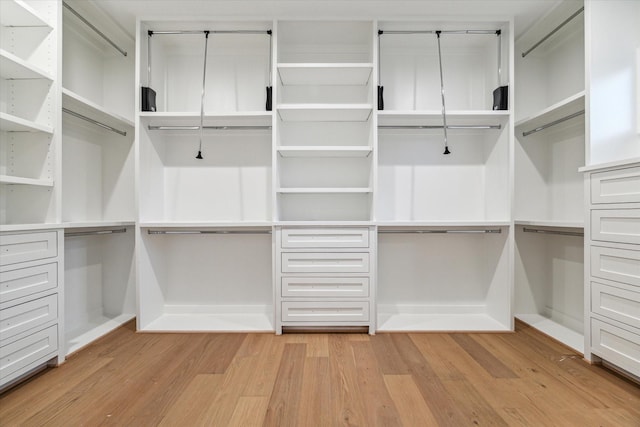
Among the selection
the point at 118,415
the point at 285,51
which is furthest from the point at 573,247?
the point at 118,415

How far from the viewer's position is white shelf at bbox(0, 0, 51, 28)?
61.6 inches

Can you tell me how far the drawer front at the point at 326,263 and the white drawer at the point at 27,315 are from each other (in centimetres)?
135

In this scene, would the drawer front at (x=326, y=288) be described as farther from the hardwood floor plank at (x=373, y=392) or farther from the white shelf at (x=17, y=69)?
the white shelf at (x=17, y=69)

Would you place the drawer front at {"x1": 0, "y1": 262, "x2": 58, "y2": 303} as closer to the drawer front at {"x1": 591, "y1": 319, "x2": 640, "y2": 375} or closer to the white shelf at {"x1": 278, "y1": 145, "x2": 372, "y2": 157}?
the white shelf at {"x1": 278, "y1": 145, "x2": 372, "y2": 157}

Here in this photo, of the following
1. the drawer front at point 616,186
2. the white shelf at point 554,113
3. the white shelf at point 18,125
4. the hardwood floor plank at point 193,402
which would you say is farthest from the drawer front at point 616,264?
the white shelf at point 18,125

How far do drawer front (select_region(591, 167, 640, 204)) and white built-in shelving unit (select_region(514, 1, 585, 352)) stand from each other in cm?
41

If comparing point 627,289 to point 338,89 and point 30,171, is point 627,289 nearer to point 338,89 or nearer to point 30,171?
point 338,89

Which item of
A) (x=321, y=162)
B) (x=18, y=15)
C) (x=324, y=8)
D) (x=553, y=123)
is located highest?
(x=324, y=8)

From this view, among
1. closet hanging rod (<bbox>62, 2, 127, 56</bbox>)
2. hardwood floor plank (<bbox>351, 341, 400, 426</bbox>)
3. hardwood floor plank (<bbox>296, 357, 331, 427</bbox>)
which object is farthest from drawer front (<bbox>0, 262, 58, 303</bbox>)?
hardwood floor plank (<bbox>351, 341, 400, 426</bbox>)

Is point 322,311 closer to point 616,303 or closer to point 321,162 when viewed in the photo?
point 321,162

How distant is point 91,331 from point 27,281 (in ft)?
2.85

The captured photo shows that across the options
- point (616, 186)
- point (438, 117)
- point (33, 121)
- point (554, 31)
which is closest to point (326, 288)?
point (438, 117)

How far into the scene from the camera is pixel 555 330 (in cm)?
228

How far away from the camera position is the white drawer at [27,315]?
148cm
